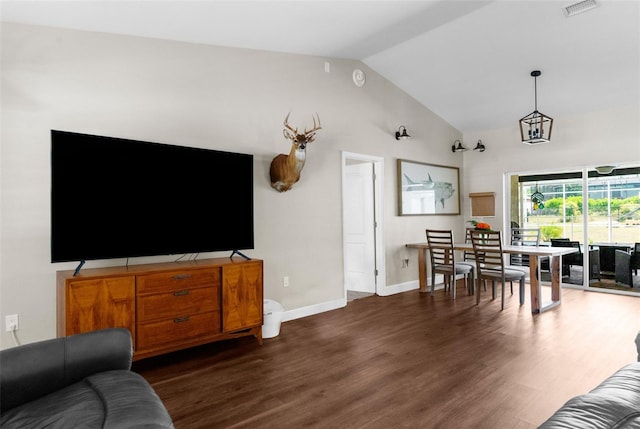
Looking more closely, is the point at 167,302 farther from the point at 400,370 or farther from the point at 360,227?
the point at 360,227

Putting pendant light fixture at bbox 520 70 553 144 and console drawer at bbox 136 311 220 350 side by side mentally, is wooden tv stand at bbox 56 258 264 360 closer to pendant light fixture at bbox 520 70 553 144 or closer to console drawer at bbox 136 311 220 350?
console drawer at bbox 136 311 220 350

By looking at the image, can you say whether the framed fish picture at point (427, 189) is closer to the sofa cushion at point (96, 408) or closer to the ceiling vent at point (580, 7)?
the ceiling vent at point (580, 7)

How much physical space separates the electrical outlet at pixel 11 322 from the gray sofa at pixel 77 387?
147 centimetres

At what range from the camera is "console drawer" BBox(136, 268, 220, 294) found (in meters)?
2.88

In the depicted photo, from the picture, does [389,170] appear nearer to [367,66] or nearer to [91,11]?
[367,66]

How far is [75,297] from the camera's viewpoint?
259 cm

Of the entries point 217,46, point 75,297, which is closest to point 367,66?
point 217,46

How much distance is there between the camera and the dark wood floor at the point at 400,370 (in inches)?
88.8

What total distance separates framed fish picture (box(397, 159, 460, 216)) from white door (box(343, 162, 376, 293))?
0.53 metres

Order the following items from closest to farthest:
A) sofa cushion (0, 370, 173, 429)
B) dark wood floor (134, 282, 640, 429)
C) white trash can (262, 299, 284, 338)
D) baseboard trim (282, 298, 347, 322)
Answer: sofa cushion (0, 370, 173, 429) < dark wood floor (134, 282, 640, 429) < white trash can (262, 299, 284, 338) < baseboard trim (282, 298, 347, 322)

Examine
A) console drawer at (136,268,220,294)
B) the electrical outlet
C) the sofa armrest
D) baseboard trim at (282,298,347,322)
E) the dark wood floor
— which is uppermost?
console drawer at (136,268,220,294)

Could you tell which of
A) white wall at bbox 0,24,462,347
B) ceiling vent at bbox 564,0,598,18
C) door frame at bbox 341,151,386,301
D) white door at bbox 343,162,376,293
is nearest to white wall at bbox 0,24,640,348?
white wall at bbox 0,24,462,347

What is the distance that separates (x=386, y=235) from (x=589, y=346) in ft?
9.20

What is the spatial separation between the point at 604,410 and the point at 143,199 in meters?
3.15
